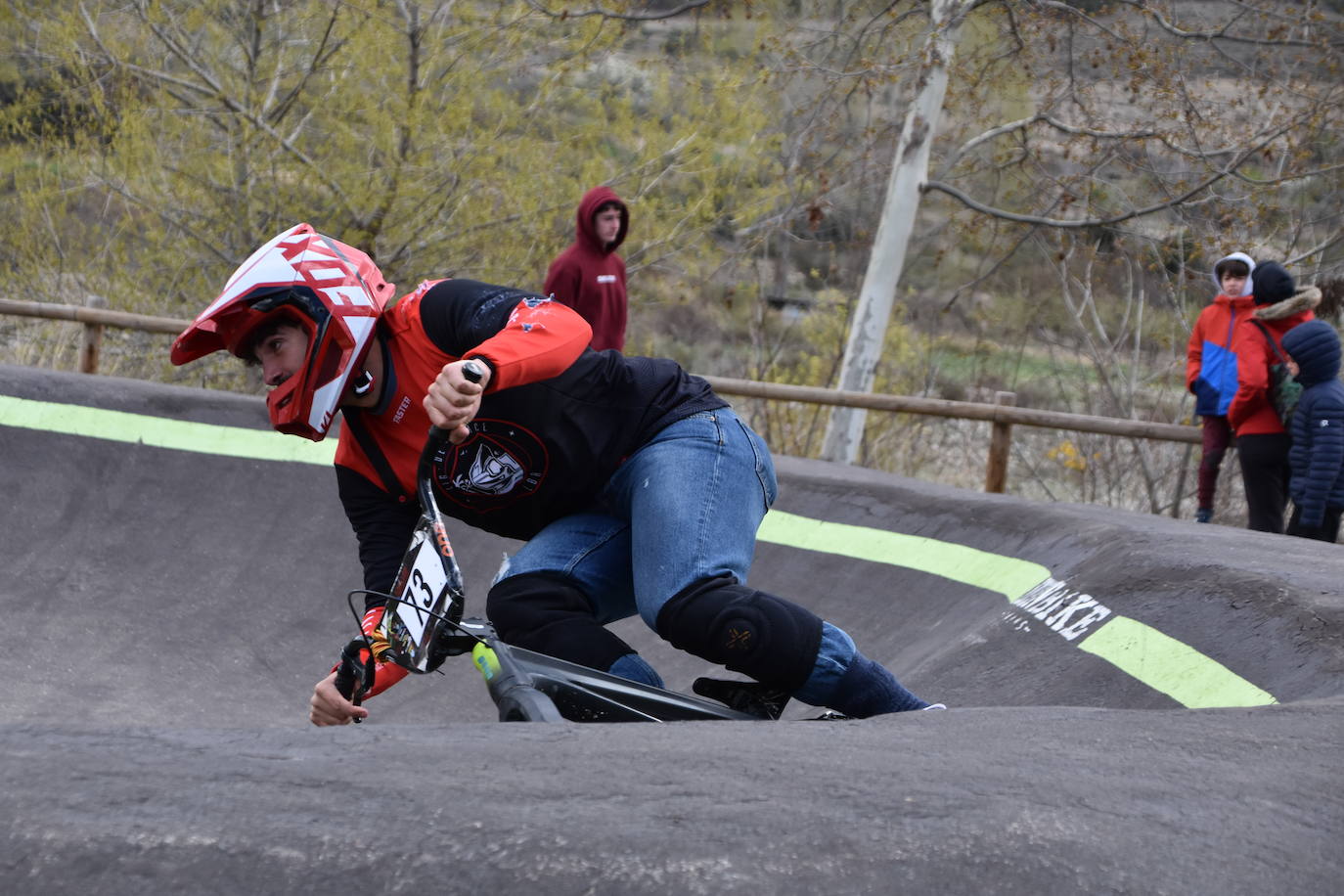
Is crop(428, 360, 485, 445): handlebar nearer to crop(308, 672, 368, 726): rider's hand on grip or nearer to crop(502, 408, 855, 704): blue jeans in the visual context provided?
crop(502, 408, 855, 704): blue jeans

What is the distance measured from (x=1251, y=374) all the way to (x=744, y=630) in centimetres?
500

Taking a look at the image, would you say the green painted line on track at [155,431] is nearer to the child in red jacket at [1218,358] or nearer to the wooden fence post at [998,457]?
the wooden fence post at [998,457]

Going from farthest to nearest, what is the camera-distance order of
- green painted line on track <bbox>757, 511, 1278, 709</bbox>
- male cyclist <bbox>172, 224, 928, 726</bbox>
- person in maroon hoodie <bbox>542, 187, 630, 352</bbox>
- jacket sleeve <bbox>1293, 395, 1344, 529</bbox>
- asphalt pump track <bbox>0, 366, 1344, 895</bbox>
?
1. person in maroon hoodie <bbox>542, 187, 630, 352</bbox>
2. jacket sleeve <bbox>1293, 395, 1344, 529</bbox>
3. green painted line on track <bbox>757, 511, 1278, 709</bbox>
4. male cyclist <bbox>172, 224, 928, 726</bbox>
5. asphalt pump track <bbox>0, 366, 1344, 895</bbox>

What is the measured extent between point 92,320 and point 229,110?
3689mm

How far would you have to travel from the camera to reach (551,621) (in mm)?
3086

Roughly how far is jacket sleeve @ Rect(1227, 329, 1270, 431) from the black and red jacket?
450 cm

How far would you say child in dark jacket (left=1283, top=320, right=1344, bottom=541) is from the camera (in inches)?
258

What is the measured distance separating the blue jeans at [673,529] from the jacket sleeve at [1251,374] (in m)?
4.43

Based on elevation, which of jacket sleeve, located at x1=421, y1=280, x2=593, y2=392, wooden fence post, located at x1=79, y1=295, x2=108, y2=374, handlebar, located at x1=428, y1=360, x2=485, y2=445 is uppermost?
jacket sleeve, located at x1=421, y1=280, x2=593, y2=392

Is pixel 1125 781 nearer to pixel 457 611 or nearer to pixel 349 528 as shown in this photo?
pixel 457 611

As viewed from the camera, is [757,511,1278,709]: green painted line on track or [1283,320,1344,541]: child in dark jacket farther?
[1283,320,1344,541]: child in dark jacket

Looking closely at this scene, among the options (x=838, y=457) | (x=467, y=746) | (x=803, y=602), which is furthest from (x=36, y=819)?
(x=838, y=457)

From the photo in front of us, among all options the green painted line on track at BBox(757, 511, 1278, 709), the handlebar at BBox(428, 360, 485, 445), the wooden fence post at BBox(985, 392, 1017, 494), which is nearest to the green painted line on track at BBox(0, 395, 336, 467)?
the green painted line on track at BBox(757, 511, 1278, 709)

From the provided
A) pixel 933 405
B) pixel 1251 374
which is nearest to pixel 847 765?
pixel 1251 374
